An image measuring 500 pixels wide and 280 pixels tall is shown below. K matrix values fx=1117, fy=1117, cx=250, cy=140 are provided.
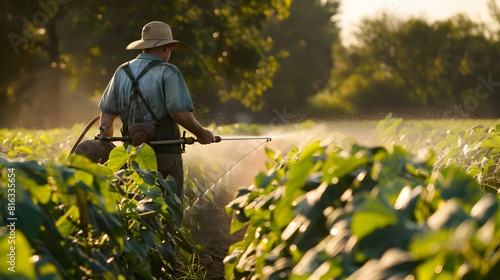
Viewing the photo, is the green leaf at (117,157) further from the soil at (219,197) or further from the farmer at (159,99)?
the soil at (219,197)

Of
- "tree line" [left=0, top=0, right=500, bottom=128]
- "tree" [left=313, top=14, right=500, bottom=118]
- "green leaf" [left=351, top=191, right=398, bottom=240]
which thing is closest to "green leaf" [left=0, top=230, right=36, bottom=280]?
"green leaf" [left=351, top=191, right=398, bottom=240]

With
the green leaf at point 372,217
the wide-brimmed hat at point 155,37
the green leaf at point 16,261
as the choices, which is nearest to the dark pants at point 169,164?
the wide-brimmed hat at point 155,37

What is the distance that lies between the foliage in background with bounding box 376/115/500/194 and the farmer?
54.3 inches

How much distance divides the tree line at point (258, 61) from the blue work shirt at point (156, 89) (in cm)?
1743

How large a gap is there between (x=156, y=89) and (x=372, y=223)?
15.3 ft

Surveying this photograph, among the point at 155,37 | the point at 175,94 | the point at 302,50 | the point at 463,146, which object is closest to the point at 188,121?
the point at 175,94

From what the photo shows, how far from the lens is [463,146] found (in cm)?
809

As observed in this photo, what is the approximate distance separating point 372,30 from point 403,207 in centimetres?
6169

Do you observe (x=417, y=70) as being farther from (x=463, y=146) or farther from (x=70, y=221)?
(x=70, y=221)

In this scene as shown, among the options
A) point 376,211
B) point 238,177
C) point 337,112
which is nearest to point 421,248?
point 376,211

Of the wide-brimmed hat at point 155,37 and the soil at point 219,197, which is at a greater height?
the wide-brimmed hat at point 155,37

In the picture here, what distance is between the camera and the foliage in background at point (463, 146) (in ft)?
21.2

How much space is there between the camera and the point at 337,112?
5822 cm

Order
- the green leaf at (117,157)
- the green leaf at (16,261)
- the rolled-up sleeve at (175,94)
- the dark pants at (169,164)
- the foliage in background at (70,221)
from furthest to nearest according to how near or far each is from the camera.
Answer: the dark pants at (169,164), the rolled-up sleeve at (175,94), the green leaf at (117,157), the foliage in background at (70,221), the green leaf at (16,261)
